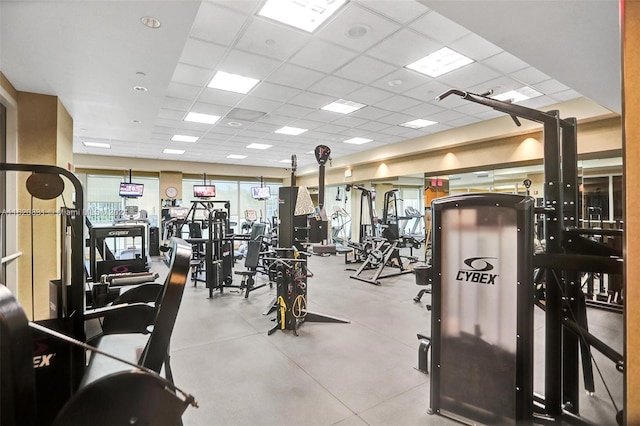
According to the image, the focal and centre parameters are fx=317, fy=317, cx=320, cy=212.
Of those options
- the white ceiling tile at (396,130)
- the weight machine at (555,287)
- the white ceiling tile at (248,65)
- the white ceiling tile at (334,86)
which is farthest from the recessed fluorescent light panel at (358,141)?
the weight machine at (555,287)

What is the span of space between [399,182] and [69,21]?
9006mm

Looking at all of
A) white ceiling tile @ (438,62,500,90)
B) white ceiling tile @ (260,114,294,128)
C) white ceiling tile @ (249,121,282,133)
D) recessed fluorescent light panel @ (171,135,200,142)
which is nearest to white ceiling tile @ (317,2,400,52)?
white ceiling tile @ (438,62,500,90)

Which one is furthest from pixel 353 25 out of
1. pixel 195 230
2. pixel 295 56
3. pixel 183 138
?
pixel 195 230

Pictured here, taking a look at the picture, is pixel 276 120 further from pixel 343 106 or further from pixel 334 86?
pixel 334 86

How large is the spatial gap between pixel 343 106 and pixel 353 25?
2621mm

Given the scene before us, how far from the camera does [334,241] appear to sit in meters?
10.6

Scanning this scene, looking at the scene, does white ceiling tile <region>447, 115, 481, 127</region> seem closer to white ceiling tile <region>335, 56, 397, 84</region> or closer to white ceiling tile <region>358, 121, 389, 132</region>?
white ceiling tile <region>358, 121, 389, 132</region>

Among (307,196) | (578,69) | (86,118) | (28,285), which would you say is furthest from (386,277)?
(86,118)

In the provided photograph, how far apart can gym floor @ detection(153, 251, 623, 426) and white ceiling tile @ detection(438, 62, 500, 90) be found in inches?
134

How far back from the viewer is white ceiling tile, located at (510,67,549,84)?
4.32 meters

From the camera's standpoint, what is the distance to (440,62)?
4160mm

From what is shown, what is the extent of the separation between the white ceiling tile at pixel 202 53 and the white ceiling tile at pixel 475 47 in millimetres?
2717

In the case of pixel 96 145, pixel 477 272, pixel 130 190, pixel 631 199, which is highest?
pixel 96 145

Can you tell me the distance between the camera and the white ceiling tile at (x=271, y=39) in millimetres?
3265
